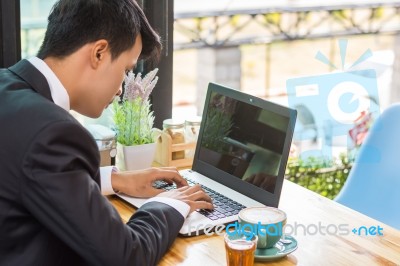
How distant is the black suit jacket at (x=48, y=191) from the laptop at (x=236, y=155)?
371mm

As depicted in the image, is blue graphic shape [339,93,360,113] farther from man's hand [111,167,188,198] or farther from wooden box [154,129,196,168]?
man's hand [111,167,188,198]

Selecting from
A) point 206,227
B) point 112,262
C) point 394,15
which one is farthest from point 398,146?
point 394,15

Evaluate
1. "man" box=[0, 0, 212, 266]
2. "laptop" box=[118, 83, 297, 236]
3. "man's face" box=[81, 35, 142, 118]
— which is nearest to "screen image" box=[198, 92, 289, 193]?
"laptop" box=[118, 83, 297, 236]

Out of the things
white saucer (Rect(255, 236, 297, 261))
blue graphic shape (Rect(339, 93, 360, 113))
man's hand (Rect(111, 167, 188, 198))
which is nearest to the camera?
white saucer (Rect(255, 236, 297, 261))

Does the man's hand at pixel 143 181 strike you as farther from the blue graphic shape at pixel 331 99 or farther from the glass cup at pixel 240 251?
the blue graphic shape at pixel 331 99

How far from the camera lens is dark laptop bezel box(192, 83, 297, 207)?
174 centimetres

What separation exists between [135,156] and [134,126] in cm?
10

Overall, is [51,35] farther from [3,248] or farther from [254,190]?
[254,190]

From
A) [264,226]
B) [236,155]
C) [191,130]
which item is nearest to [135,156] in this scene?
[191,130]

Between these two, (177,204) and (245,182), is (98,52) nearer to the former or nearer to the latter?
(177,204)

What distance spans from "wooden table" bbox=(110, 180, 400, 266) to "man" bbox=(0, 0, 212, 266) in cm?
8


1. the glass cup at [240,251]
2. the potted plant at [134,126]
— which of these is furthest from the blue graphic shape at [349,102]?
the glass cup at [240,251]

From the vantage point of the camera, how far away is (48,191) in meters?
1.25

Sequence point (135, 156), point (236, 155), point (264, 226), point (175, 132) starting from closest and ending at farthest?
point (264, 226) < point (236, 155) < point (135, 156) < point (175, 132)
